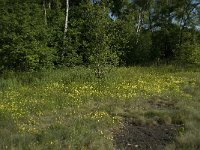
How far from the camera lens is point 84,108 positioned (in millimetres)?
14414

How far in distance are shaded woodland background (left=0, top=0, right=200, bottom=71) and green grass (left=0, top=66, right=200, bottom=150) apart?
185 centimetres

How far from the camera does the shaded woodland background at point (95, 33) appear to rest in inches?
902

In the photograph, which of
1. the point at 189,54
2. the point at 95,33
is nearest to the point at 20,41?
the point at 95,33

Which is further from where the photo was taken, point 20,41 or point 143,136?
point 20,41

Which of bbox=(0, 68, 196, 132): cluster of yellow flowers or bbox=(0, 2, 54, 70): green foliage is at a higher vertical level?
bbox=(0, 2, 54, 70): green foliage

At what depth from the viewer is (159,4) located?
45594mm

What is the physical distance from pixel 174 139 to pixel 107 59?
39.7ft

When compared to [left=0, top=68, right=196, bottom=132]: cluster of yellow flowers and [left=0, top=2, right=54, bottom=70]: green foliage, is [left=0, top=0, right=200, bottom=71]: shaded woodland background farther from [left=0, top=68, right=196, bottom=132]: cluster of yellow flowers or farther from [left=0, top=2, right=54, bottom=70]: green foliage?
[left=0, top=68, right=196, bottom=132]: cluster of yellow flowers

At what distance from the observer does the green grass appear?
1034 centimetres

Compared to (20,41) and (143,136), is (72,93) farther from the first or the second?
(20,41)

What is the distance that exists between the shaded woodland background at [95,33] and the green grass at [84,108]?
1.85m

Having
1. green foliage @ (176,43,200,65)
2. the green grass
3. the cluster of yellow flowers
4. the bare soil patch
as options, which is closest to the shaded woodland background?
green foliage @ (176,43,200,65)

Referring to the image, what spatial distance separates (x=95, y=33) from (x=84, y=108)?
8.72m

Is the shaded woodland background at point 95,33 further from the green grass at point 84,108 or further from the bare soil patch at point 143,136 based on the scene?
the bare soil patch at point 143,136
